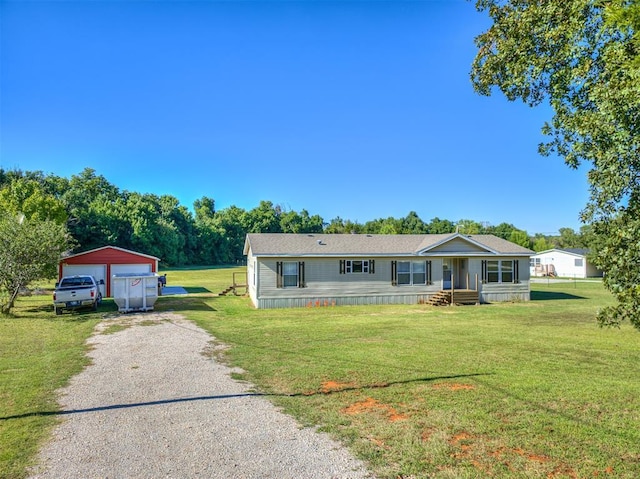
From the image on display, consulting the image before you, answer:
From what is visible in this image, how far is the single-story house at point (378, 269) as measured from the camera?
21.0 m

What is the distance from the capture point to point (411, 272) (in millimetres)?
22969

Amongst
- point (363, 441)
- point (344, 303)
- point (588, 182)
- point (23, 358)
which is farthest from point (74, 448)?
point (344, 303)

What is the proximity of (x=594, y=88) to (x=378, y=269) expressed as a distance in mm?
17452

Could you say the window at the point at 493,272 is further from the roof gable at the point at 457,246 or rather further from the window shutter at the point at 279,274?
the window shutter at the point at 279,274

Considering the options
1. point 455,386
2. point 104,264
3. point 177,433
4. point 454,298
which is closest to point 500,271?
point 454,298

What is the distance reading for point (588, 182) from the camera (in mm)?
5949

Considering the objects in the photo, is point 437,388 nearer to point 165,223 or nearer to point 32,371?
point 32,371

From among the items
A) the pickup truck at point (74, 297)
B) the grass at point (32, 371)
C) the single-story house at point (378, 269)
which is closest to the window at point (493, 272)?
the single-story house at point (378, 269)

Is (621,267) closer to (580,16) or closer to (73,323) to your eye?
(580,16)

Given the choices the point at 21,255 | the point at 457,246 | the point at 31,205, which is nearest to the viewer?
the point at 21,255

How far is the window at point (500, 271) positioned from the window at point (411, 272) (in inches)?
141

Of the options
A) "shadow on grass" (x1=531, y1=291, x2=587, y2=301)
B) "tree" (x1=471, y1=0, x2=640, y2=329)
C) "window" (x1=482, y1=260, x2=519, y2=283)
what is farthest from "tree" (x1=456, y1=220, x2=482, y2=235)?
"tree" (x1=471, y1=0, x2=640, y2=329)

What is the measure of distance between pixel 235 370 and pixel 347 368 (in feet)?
7.78

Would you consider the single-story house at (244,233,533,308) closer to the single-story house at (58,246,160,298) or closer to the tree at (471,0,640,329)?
the single-story house at (58,246,160,298)
